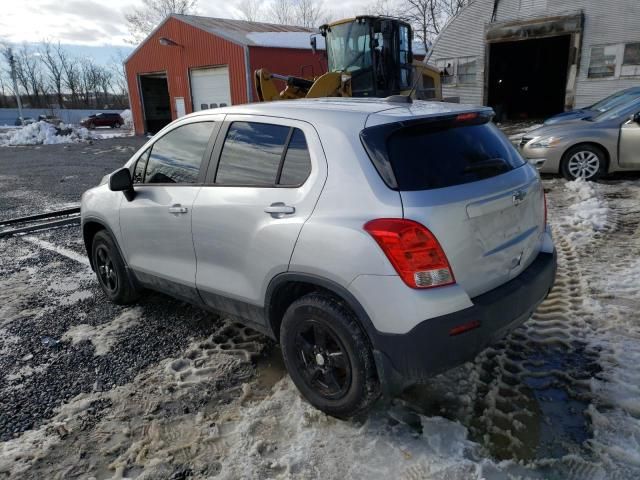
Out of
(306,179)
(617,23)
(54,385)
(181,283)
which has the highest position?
(617,23)

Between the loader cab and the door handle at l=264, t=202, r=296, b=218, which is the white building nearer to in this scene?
the loader cab

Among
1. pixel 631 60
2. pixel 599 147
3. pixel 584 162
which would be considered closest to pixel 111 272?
pixel 584 162

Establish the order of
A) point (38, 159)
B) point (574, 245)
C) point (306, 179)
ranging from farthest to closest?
point (38, 159) → point (574, 245) → point (306, 179)

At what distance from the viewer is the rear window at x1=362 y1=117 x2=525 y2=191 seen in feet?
7.89

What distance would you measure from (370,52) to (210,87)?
47.7 feet

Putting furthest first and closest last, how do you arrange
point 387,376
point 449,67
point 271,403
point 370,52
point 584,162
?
point 449,67 < point 370,52 < point 584,162 < point 271,403 < point 387,376

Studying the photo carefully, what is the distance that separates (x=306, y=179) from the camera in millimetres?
2660

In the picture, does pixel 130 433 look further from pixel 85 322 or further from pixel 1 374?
pixel 85 322

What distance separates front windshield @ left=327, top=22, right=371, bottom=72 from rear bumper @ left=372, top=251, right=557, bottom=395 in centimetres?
952

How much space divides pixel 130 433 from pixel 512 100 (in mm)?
25042

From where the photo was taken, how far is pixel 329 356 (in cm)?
267

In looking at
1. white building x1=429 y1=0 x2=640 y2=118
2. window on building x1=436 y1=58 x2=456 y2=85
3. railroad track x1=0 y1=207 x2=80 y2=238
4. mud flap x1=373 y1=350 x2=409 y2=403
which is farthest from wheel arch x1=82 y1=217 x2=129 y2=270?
window on building x1=436 y1=58 x2=456 y2=85

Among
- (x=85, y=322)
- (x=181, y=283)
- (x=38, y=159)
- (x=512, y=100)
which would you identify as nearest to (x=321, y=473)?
(x=181, y=283)

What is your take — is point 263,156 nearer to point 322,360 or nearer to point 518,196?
point 322,360
